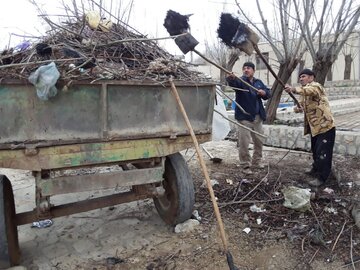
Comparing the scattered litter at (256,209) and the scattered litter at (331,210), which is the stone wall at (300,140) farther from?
the scattered litter at (256,209)

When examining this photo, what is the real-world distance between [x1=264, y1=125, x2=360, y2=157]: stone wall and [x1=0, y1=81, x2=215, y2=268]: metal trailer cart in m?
3.99

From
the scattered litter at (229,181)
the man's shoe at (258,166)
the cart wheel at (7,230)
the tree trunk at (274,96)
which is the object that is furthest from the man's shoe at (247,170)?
the tree trunk at (274,96)

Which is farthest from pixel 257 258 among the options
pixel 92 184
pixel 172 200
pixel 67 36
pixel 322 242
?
pixel 67 36

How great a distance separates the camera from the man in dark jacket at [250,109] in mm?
5578

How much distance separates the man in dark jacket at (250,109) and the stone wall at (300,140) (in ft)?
5.38

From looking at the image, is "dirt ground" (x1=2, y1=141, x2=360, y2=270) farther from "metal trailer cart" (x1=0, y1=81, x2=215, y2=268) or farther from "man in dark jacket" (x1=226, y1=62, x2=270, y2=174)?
"man in dark jacket" (x1=226, y1=62, x2=270, y2=174)

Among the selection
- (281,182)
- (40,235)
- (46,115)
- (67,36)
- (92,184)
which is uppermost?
(67,36)

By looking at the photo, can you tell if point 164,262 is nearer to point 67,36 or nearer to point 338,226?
point 338,226

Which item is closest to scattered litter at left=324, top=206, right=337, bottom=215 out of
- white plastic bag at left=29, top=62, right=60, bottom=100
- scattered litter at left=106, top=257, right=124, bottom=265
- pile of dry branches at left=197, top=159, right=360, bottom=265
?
pile of dry branches at left=197, top=159, right=360, bottom=265

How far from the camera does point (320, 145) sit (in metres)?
4.71

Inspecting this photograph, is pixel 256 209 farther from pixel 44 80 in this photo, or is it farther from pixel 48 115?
pixel 44 80

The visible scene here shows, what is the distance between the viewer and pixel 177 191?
12.1 ft

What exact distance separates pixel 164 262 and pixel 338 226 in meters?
1.79

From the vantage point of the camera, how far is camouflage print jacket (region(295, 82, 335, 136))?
456 cm
